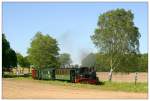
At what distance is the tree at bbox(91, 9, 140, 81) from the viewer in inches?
2116

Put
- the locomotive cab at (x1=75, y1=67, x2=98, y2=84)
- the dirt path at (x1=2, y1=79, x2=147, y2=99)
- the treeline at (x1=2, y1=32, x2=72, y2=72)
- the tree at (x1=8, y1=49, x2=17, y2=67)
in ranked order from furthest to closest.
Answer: the treeline at (x1=2, y1=32, x2=72, y2=72) < the tree at (x1=8, y1=49, x2=17, y2=67) < the locomotive cab at (x1=75, y1=67, x2=98, y2=84) < the dirt path at (x1=2, y1=79, x2=147, y2=99)

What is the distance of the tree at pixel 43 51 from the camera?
72.8 metres

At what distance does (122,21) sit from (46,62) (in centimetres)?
2295

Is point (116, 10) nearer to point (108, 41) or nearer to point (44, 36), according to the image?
point (108, 41)

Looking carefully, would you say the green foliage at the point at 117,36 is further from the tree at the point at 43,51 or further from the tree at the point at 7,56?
the tree at the point at 43,51

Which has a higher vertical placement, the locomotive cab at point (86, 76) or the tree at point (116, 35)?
the tree at point (116, 35)

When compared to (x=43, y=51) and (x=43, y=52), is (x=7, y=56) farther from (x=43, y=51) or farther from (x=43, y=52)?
(x=43, y=51)

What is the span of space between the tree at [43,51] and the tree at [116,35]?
18911 millimetres

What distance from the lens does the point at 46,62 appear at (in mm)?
72750

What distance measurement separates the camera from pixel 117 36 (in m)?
54.1

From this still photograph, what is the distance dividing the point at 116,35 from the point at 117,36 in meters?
0.20

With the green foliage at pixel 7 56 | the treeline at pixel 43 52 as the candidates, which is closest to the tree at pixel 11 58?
the green foliage at pixel 7 56

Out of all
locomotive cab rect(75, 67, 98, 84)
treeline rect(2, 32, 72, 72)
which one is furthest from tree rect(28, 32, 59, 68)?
locomotive cab rect(75, 67, 98, 84)

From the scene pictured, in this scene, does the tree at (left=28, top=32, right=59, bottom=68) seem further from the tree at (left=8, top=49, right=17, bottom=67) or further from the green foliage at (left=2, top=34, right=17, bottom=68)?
the green foliage at (left=2, top=34, right=17, bottom=68)
